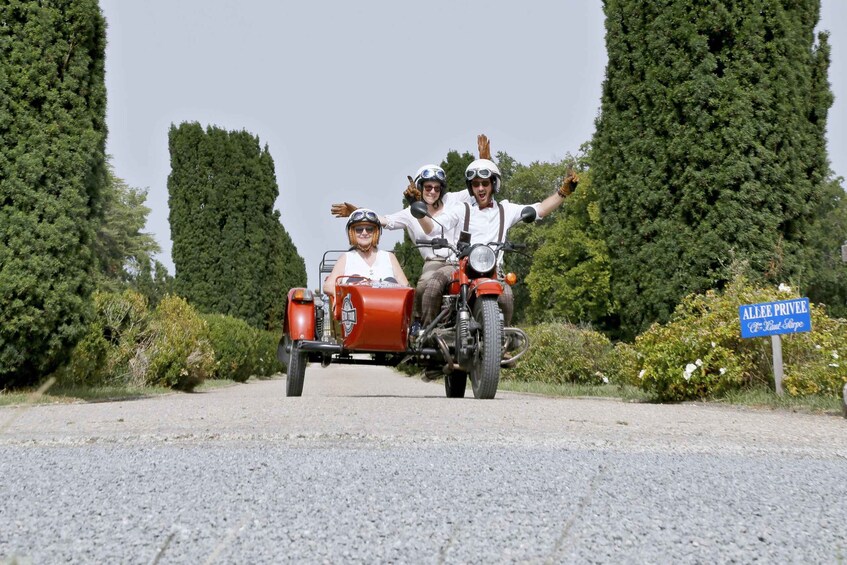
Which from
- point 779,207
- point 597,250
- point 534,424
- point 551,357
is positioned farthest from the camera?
point 597,250

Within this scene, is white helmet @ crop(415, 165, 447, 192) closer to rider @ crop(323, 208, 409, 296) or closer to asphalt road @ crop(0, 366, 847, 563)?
rider @ crop(323, 208, 409, 296)

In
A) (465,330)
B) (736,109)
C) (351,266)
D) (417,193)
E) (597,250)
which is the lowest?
(465,330)

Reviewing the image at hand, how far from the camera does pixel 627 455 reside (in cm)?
366

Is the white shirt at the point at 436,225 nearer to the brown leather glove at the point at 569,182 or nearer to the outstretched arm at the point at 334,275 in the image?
the outstretched arm at the point at 334,275

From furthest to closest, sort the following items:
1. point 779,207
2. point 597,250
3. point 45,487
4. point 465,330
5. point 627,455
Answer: point 597,250 < point 779,207 < point 465,330 < point 627,455 < point 45,487

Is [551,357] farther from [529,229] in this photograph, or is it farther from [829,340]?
[529,229]

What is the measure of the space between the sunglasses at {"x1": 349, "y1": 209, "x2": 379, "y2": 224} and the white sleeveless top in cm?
34

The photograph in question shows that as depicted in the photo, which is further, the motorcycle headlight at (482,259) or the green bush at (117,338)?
the green bush at (117,338)

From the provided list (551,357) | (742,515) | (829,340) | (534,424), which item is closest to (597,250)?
(551,357)

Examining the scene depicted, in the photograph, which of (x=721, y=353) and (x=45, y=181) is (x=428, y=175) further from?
(x=45, y=181)

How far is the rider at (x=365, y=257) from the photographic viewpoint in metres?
8.80

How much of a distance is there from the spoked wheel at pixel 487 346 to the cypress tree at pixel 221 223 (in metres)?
23.2

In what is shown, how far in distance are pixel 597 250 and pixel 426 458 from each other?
118 ft

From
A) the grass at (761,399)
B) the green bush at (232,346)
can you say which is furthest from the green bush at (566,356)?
the green bush at (232,346)
